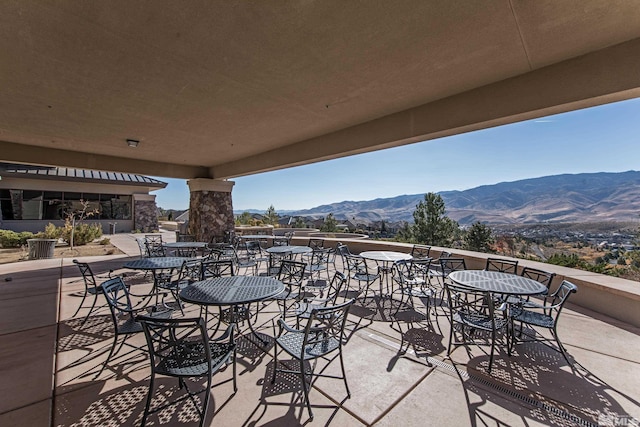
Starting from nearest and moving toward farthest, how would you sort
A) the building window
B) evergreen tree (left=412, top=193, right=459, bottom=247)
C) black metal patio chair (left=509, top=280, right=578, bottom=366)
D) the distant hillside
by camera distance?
black metal patio chair (left=509, top=280, right=578, bottom=366) → the building window → evergreen tree (left=412, top=193, right=459, bottom=247) → the distant hillside

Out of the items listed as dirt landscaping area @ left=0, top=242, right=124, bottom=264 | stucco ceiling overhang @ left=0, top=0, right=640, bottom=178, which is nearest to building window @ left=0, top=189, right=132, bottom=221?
dirt landscaping area @ left=0, top=242, right=124, bottom=264

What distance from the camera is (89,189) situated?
14.9 meters

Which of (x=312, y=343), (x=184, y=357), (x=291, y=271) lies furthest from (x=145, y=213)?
(x=312, y=343)

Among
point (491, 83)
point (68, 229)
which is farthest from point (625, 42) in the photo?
point (68, 229)

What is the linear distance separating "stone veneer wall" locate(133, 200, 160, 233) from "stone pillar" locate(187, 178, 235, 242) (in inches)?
374

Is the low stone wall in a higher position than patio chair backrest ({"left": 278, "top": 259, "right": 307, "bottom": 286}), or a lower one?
lower

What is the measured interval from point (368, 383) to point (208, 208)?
8.29 m

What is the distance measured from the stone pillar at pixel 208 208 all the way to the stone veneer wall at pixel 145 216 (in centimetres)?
949

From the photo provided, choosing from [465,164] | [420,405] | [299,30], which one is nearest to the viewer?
[420,405]

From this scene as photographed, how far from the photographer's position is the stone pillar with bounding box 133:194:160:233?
16.2 meters

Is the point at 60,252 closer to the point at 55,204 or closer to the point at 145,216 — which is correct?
the point at 55,204

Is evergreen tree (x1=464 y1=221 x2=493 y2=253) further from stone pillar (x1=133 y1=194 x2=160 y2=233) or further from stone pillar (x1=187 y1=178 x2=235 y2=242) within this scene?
stone pillar (x1=133 y1=194 x2=160 y2=233)

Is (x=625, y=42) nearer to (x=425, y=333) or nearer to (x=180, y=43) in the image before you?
(x=425, y=333)

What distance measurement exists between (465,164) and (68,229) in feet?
83.6
